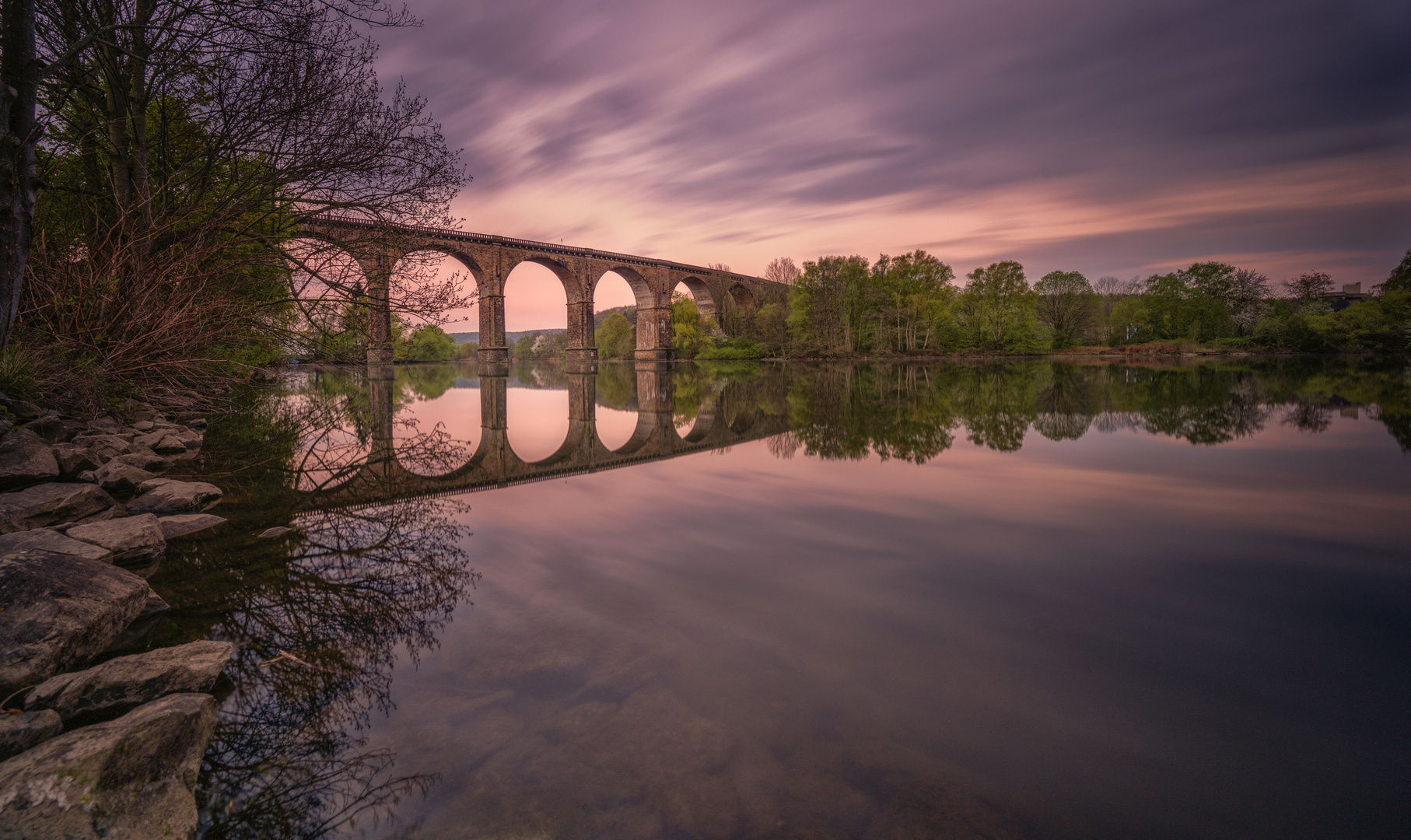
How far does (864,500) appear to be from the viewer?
5797 millimetres

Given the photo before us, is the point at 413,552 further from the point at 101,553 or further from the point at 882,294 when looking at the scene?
the point at 882,294

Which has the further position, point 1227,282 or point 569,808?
point 1227,282

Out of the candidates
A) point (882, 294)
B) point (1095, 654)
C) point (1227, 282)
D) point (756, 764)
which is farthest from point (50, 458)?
point (1227, 282)

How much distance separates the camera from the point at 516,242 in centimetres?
4678

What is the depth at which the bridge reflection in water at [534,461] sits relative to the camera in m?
6.67

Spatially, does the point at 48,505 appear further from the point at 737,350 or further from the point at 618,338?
the point at 618,338

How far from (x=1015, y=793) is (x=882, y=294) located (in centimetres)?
5682

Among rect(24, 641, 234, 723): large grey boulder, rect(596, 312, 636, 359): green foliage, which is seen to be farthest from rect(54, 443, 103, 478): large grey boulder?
rect(596, 312, 636, 359): green foliage

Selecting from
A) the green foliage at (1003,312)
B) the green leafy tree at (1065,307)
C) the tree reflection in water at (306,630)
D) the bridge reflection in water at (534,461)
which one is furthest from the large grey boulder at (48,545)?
the green leafy tree at (1065,307)

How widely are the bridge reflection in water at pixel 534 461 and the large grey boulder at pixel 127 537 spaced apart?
4.70 ft

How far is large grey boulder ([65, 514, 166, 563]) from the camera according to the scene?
13.1 ft

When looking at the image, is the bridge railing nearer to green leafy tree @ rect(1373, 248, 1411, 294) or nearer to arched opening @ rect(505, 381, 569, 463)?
arched opening @ rect(505, 381, 569, 463)

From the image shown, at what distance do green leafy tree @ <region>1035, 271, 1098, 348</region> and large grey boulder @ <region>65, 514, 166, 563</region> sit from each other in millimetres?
67440

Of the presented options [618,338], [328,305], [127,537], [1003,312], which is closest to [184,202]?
[328,305]
